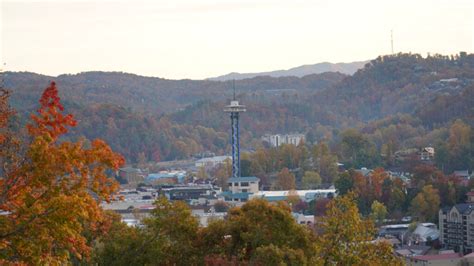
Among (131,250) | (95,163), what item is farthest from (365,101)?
(95,163)

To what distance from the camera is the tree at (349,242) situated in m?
17.0

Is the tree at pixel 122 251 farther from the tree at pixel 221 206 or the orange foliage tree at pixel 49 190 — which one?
the tree at pixel 221 206

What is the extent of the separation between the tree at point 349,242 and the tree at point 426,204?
2999cm

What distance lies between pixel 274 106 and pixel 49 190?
11679 centimetres

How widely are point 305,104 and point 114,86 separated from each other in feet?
112

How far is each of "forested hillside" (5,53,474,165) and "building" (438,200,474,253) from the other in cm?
2659

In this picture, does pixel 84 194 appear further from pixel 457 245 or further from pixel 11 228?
pixel 457 245

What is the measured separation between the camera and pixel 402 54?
426ft

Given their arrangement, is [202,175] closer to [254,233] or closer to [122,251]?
[122,251]

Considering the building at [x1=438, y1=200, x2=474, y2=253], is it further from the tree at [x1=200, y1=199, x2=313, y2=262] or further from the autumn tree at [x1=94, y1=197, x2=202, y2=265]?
the autumn tree at [x1=94, y1=197, x2=202, y2=265]

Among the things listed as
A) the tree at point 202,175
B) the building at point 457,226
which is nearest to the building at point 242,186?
the tree at point 202,175

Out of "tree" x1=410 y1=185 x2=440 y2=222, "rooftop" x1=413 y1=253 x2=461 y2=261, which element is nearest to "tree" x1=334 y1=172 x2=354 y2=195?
"tree" x1=410 y1=185 x2=440 y2=222

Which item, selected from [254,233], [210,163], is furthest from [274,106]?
[254,233]

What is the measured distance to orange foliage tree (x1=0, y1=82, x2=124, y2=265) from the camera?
32.7 feet
